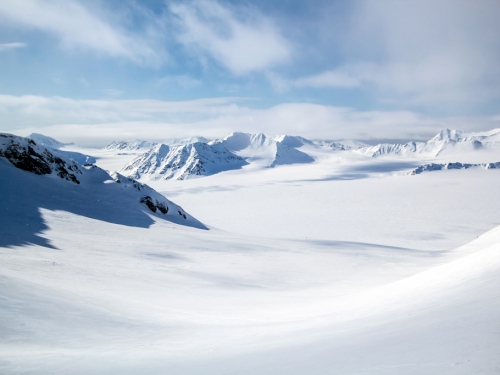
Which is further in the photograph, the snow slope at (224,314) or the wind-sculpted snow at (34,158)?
the wind-sculpted snow at (34,158)

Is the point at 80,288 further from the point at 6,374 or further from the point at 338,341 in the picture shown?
the point at 338,341

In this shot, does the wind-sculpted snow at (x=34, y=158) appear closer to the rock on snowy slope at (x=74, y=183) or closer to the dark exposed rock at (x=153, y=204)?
the rock on snowy slope at (x=74, y=183)

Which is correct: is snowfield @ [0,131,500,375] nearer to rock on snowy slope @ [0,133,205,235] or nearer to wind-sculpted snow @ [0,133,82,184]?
rock on snowy slope @ [0,133,205,235]

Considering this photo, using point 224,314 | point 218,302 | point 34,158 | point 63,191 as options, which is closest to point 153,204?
point 63,191

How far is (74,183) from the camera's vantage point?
2280 centimetres

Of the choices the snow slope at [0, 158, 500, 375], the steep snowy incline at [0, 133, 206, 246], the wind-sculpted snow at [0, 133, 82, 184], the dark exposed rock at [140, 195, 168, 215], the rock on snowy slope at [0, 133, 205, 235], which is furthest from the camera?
the dark exposed rock at [140, 195, 168, 215]

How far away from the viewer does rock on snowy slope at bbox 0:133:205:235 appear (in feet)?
65.4

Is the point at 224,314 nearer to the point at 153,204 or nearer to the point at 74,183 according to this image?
the point at 153,204

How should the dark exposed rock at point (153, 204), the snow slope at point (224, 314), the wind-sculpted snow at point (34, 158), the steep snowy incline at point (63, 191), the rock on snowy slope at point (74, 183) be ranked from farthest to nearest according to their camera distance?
the dark exposed rock at point (153, 204), the wind-sculpted snow at point (34, 158), the rock on snowy slope at point (74, 183), the steep snowy incline at point (63, 191), the snow slope at point (224, 314)

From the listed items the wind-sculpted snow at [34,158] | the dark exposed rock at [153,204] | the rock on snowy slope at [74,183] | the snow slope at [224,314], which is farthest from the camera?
the dark exposed rock at [153,204]

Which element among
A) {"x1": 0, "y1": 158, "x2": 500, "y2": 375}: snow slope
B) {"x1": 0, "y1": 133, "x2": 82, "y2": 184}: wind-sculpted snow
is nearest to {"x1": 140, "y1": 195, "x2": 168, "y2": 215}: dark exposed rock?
{"x1": 0, "y1": 133, "x2": 82, "y2": 184}: wind-sculpted snow

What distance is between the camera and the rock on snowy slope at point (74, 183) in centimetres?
1994

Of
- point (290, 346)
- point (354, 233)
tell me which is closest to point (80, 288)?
point (290, 346)

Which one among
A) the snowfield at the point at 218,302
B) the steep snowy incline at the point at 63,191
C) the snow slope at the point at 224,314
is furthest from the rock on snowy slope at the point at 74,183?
the snow slope at the point at 224,314
